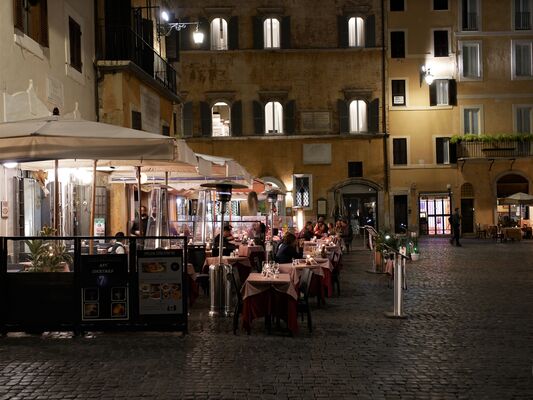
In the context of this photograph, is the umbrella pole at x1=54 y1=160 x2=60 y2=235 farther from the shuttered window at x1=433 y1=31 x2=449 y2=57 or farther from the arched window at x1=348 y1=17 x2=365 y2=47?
the shuttered window at x1=433 y1=31 x2=449 y2=57

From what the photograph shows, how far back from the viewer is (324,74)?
126 feet

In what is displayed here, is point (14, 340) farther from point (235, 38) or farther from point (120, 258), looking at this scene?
point (235, 38)

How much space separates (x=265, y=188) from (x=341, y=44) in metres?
17.8

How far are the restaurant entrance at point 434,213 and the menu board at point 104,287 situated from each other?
1270 inches

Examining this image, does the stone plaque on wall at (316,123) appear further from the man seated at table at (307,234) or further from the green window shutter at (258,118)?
the man seated at table at (307,234)

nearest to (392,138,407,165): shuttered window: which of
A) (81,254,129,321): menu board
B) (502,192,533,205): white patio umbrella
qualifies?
(502,192,533,205): white patio umbrella

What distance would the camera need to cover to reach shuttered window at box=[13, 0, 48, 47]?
45.6 ft

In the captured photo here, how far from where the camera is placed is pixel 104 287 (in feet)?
31.2

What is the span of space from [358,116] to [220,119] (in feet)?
24.1

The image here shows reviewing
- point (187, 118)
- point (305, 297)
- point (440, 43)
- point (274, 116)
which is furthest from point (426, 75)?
point (305, 297)

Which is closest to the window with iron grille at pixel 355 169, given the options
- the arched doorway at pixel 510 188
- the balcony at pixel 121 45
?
the arched doorway at pixel 510 188

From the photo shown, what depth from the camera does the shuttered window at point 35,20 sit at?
45.6 feet

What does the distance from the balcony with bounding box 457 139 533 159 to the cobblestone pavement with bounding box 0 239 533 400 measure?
28036mm

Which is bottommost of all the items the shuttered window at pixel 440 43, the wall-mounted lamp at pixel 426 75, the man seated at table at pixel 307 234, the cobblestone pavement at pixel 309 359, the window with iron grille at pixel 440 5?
the cobblestone pavement at pixel 309 359
